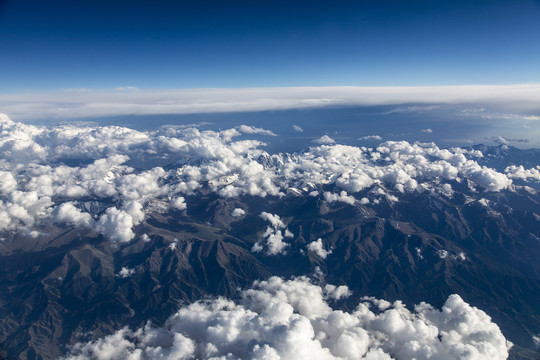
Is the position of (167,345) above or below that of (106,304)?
above

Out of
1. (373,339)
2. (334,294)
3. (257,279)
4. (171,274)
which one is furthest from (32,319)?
(373,339)

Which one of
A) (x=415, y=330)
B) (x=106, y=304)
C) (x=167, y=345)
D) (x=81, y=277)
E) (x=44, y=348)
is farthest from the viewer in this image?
(x=81, y=277)

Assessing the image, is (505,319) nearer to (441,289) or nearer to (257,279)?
(441,289)

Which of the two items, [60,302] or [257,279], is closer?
[60,302]

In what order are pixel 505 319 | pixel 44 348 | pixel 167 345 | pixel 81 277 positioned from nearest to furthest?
pixel 167 345
pixel 44 348
pixel 505 319
pixel 81 277

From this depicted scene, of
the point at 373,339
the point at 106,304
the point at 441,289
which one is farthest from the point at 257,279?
the point at 373,339

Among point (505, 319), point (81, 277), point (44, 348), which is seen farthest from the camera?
point (81, 277)

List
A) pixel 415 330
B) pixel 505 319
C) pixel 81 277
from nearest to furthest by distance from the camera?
pixel 415 330, pixel 505 319, pixel 81 277

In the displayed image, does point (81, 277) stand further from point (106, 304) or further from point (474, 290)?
point (474, 290)

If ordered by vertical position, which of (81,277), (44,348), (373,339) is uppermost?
(373,339)
